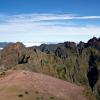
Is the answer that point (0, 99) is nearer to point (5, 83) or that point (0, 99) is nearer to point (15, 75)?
point (5, 83)

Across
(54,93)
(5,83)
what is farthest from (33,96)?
(5,83)

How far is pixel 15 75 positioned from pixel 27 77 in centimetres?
298

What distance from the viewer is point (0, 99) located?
188 feet

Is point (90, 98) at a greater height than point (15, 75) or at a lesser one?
lesser

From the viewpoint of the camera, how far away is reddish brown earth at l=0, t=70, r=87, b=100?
6321cm

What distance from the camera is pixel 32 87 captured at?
66.7 meters

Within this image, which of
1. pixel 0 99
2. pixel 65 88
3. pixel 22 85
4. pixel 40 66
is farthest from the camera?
pixel 40 66

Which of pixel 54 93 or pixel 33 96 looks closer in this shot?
pixel 33 96

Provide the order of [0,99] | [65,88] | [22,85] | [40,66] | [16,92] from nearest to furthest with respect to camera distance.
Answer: [0,99], [16,92], [22,85], [65,88], [40,66]

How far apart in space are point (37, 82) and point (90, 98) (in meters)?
11.6

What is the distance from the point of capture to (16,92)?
6191 cm

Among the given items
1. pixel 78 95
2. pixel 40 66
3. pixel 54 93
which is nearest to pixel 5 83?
pixel 54 93

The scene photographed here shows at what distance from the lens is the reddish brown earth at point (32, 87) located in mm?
63209

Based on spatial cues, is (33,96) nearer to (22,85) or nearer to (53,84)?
(22,85)
